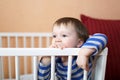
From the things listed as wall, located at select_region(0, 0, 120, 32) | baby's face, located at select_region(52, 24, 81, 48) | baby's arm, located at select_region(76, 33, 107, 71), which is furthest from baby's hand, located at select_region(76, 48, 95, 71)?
wall, located at select_region(0, 0, 120, 32)

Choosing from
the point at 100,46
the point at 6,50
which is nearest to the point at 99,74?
the point at 100,46

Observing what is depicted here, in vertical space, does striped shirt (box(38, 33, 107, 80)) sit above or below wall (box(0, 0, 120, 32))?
below

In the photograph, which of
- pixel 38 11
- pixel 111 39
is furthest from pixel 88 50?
pixel 38 11

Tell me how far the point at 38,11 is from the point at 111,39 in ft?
1.73

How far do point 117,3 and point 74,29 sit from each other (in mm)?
802

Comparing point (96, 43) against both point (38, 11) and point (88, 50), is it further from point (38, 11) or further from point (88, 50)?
point (38, 11)

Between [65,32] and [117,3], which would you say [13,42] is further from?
[117,3]

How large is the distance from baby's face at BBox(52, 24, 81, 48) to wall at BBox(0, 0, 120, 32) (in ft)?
1.92

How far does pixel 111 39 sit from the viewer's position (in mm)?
1236

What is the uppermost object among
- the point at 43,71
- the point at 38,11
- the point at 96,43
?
the point at 38,11

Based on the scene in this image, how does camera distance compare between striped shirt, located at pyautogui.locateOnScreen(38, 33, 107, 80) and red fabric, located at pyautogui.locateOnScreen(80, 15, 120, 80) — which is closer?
striped shirt, located at pyautogui.locateOnScreen(38, 33, 107, 80)

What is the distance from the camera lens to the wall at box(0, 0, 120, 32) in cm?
132

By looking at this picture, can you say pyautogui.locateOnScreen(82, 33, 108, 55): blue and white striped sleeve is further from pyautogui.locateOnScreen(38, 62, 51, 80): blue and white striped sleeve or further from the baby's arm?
pyautogui.locateOnScreen(38, 62, 51, 80): blue and white striped sleeve

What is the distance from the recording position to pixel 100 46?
2.27 feet
